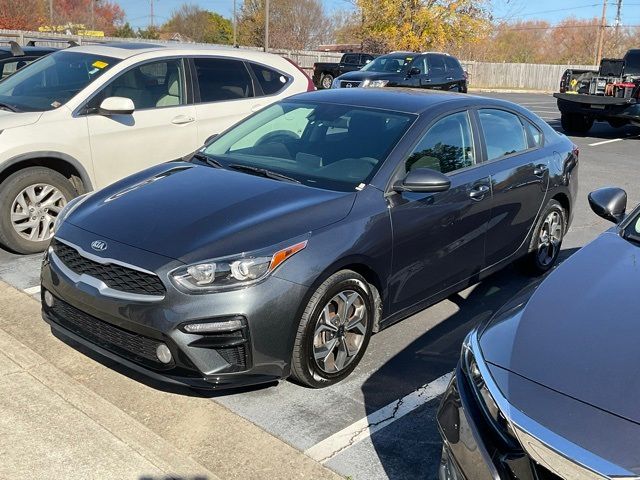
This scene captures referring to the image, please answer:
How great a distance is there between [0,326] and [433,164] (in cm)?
299

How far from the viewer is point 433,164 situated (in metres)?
4.48

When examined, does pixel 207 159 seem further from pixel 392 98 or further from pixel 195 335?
pixel 195 335

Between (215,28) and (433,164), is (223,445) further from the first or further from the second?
(215,28)

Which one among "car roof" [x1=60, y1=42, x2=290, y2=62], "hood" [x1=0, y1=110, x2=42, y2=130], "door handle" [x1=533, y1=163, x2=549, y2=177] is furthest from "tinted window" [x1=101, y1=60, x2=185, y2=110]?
"door handle" [x1=533, y1=163, x2=549, y2=177]

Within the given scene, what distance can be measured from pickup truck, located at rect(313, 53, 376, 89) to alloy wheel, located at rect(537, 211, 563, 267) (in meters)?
21.1

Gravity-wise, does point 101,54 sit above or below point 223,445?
above

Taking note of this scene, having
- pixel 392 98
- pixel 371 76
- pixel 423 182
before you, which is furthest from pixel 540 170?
pixel 371 76

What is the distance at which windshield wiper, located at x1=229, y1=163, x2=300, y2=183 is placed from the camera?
167 inches

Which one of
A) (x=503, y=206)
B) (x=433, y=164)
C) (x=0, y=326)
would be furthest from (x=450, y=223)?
(x=0, y=326)

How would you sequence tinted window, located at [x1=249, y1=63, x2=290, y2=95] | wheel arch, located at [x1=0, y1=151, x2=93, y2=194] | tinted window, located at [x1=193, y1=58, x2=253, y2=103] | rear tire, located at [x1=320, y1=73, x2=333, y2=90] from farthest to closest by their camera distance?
rear tire, located at [x1=320, y1=73, x2=333, y2=90]
tinted window, located at [x1=249, y1=63, x2=290, y2=95]
tinted window, located at [x1=193, y1=58, x2=253, y2=103]
wheel arch, located at [x1=0, y1=151, x2=93, y2=194]

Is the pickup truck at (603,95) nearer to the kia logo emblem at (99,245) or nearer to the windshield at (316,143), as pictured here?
the windshield at (316,143)

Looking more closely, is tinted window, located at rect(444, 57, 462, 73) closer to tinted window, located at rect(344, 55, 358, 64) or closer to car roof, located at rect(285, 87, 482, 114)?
tinted window, located at rect(344, 55, 358, 64)

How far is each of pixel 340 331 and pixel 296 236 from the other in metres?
0.63

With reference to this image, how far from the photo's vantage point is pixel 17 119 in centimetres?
575
